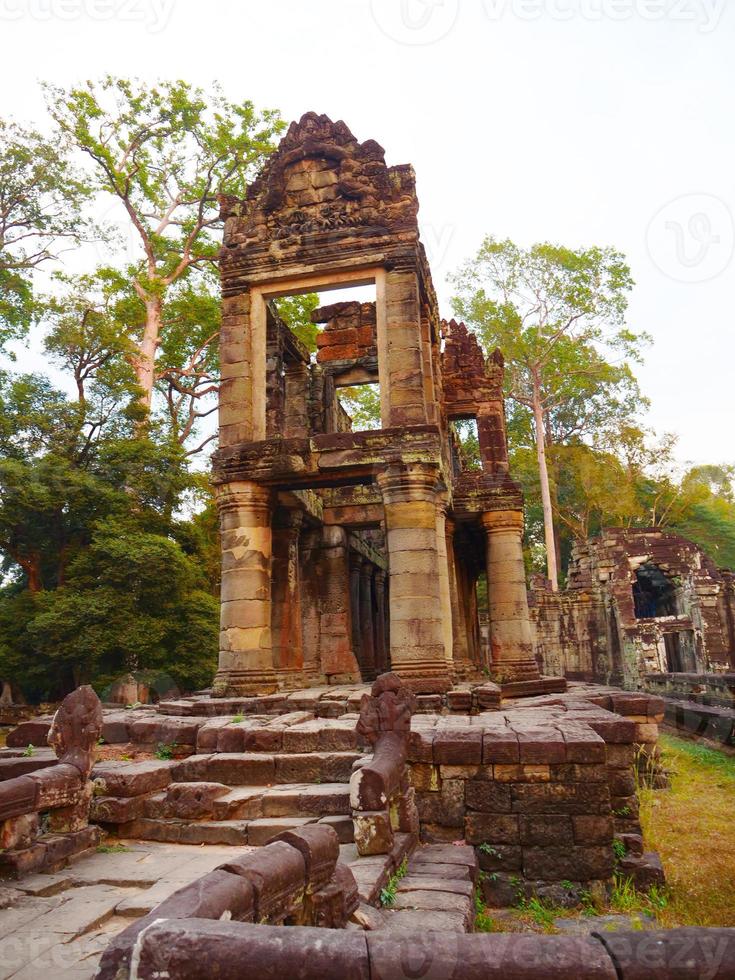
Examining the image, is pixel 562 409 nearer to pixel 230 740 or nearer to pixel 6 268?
pixel 6 268

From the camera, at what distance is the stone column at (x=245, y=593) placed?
30.6 feet

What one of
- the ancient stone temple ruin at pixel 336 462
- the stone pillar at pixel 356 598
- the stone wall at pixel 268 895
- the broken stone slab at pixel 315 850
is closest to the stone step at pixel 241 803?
the stone wall at pixel 268 895

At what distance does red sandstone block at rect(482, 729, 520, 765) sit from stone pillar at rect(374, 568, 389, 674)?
950 centimetres

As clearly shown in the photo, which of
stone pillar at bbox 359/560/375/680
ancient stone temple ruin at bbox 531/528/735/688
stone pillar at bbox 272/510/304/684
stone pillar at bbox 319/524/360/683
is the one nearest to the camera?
stone pillar at bbox 272/510/304/684

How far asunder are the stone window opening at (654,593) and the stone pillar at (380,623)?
A: 12265mm

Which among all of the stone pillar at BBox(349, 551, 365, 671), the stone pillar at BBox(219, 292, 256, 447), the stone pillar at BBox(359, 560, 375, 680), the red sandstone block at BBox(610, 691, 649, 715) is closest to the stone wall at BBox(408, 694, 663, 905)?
the red sandstone block at BBox(610, 691, 649, 715)

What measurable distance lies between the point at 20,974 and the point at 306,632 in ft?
29.6

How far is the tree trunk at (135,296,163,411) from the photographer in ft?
75.2

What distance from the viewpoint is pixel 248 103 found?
25234mm

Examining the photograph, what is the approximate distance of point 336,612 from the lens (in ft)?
40.1

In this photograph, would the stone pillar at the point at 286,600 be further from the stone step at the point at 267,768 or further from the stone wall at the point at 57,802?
the stone wall at the point at 57,802

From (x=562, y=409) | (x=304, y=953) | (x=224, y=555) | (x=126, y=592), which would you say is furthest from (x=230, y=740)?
(x=562, y=409)

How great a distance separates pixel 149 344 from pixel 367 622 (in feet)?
46.6

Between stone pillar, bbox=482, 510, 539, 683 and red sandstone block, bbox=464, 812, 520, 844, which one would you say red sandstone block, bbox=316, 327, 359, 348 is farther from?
red sandstone block, bbox=464, 812, 520, 844
